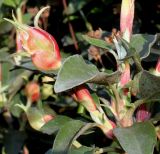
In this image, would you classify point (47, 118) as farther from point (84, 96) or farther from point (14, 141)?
point (14, 141)

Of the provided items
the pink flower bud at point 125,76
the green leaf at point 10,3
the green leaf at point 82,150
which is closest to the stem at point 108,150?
the green leaf at point 82,150

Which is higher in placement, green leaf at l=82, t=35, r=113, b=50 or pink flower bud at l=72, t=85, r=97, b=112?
green leaf at l=82, t=35, r=113, b=50

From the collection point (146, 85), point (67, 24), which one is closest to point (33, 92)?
point (67, 24)

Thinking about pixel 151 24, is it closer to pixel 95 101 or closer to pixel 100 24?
pixel 100 24

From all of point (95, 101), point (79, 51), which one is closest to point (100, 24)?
point (79, 51)

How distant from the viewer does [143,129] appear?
3.64 feet

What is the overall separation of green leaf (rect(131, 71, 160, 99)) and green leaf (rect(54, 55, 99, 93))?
0.10 m

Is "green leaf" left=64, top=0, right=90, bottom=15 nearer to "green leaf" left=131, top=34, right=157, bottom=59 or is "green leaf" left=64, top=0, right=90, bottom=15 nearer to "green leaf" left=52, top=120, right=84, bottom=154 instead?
"green leaf" left=131, top=34, right=157, bottom=59

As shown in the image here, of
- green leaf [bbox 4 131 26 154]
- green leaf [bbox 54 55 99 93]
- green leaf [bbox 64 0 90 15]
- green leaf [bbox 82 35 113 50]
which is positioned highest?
green leaf [bbox 82 35 113 50]

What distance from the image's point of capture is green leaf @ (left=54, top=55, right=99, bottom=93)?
997 millimetres

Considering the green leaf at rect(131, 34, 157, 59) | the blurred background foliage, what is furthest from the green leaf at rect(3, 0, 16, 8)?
the green leaf at rect(131, 34, 157, 59)

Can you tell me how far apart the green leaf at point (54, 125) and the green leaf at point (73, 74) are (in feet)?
0.78

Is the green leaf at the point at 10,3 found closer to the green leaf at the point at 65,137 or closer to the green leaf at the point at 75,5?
the green leaf at the point at 75,5

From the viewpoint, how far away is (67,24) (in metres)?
2.05
